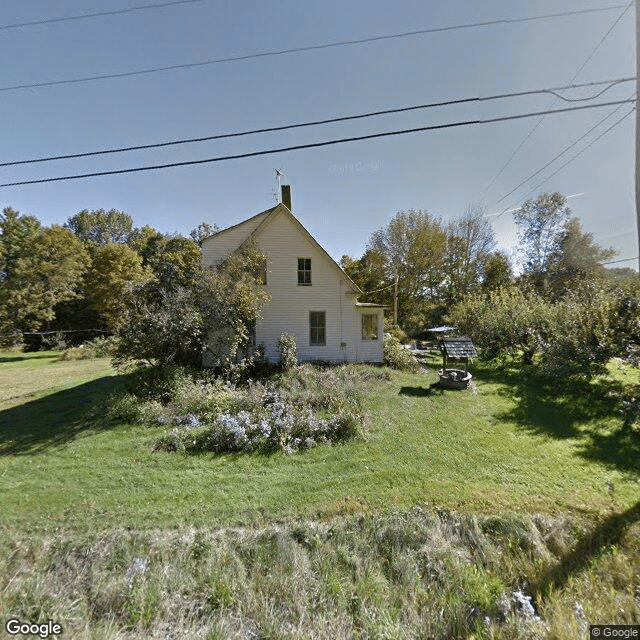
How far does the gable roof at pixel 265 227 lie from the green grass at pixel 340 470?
6942 millimetres

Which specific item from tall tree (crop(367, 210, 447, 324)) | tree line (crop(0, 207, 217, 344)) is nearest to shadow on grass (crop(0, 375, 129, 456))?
tree line (crop(0, 207, 217, 344))

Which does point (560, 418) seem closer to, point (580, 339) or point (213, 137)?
point (580, 339)

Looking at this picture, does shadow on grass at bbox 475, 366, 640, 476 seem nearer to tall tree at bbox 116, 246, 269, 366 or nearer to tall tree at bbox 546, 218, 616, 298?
tall tree at bbox 116, 246, 269, 366

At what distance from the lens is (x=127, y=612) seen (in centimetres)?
304

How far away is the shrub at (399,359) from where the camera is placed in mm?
13609

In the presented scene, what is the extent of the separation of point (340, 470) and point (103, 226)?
178ft

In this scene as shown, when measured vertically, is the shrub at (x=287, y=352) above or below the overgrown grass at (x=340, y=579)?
above

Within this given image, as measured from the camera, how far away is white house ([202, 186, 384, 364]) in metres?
13.4

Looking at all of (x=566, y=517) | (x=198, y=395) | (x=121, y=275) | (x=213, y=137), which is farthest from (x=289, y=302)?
(x=121, y=275)

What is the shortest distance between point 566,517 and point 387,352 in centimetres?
1032

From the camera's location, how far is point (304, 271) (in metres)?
13.7

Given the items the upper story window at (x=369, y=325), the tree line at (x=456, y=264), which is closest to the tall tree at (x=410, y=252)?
the tree line at (x=456, y=264)

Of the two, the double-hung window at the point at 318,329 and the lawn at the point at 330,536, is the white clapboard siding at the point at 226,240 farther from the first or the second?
the lawn at the point at 330,536

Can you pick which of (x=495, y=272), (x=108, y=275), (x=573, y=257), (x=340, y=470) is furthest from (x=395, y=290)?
(x=108, y=275)
